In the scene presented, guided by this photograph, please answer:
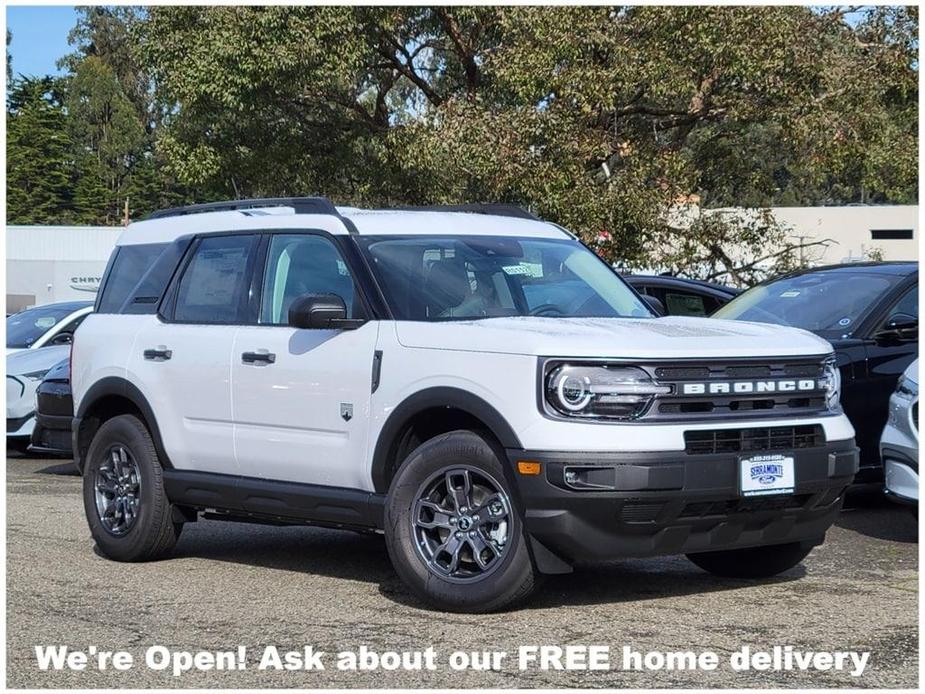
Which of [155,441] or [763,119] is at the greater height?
[763,119]

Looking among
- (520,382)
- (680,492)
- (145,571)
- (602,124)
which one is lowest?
(145,571)

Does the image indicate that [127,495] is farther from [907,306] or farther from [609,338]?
[907,306]

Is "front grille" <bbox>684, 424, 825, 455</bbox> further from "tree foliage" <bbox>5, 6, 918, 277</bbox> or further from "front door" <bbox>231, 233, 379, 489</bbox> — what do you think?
"tree foliage" <bbox>5, 6, 918, 277</bbox>

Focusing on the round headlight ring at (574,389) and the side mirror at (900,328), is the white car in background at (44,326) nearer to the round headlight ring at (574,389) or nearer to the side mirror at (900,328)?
the side mirror at (900,328)

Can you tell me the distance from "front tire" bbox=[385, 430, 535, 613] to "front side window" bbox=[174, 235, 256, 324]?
5.77 ft

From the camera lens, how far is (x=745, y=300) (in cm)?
1164

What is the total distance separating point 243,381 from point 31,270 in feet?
135

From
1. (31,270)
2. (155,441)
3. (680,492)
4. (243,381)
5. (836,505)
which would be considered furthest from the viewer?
(31,270)

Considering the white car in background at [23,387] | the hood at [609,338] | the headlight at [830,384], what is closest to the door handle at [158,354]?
the hood at [609,338]

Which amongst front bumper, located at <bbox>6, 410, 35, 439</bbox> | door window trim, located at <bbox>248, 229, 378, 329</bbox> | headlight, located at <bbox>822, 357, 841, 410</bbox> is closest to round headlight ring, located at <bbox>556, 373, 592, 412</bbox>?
door window trim, located at <bbox>248, 229, 378, 329</bbox>

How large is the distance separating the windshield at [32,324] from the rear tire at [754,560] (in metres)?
9.80

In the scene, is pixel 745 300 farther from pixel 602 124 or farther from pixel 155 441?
pixel 602 124

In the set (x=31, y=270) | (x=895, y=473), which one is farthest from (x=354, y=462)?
(x=31, y=270)

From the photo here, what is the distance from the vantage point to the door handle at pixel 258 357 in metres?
7.96
